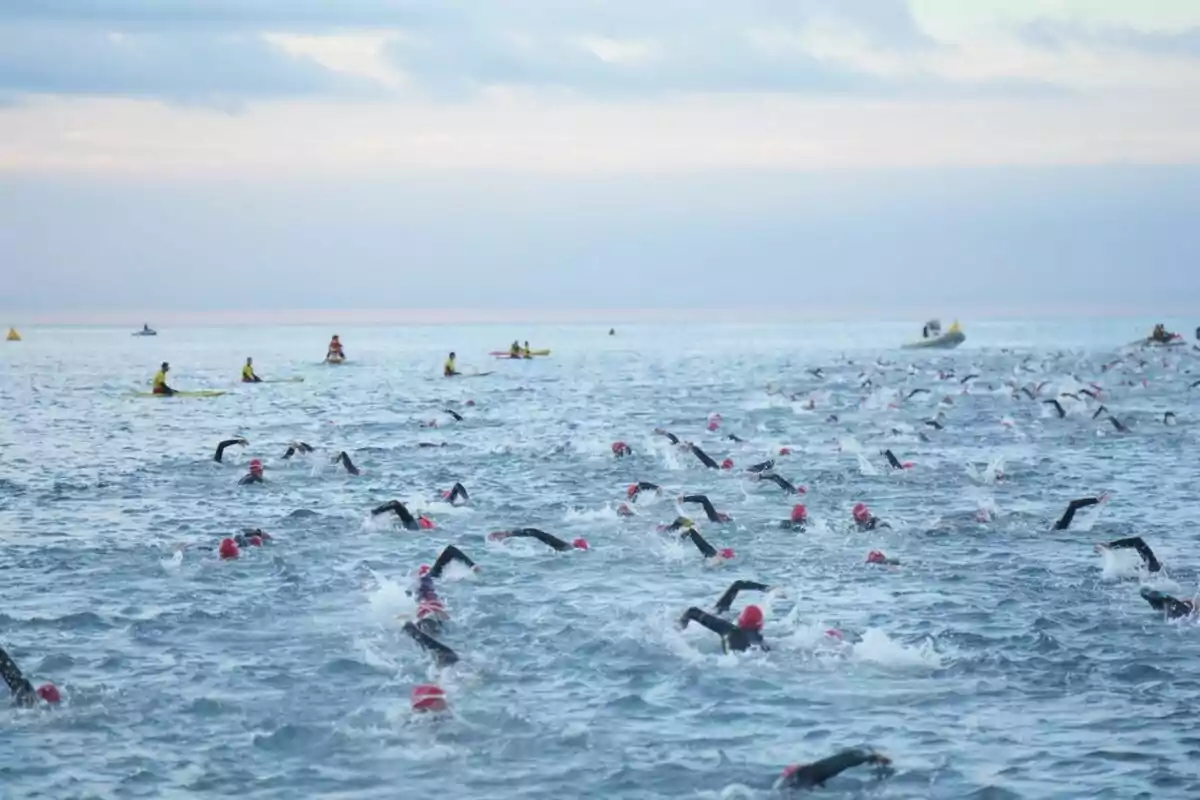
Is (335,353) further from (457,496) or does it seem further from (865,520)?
(865,520)

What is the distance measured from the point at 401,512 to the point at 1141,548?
449 inches

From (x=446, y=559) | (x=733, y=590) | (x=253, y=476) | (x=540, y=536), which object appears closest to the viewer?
(x=733, y=590)

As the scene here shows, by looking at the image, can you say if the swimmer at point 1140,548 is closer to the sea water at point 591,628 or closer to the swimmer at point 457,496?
the sea water at point 591,628

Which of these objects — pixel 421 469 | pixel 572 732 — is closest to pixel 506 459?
pixel 421 469

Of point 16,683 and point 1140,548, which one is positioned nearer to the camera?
point 16,683

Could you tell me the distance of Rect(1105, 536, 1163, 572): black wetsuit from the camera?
58.0 ft

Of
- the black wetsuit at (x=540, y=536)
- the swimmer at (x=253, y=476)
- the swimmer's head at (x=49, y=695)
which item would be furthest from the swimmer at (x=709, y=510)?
the swimmer at (x=253, y=476)

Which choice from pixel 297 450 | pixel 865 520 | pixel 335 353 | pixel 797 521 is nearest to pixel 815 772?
pixel 865 520

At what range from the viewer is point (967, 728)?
1230 centimetres

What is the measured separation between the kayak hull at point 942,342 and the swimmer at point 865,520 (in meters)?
99.6

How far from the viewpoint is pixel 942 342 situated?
397ft

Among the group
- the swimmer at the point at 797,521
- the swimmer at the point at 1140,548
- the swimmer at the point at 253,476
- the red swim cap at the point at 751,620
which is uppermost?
the swimmer at the point at 1140,548

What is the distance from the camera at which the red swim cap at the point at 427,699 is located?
1272 centimetres

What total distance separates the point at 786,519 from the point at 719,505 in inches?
104
